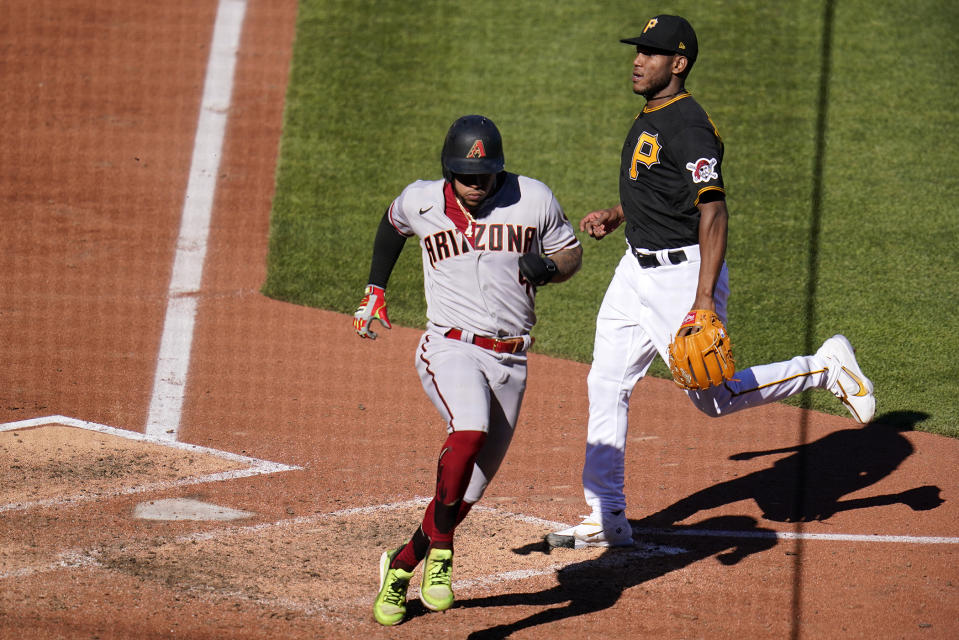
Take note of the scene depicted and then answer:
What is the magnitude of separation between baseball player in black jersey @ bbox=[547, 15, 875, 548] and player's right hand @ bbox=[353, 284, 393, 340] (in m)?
1.16

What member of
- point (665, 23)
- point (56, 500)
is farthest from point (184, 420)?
point (665, 23)

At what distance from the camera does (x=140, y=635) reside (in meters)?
4.21

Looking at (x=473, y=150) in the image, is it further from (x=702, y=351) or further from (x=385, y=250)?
(x=702, y=351)

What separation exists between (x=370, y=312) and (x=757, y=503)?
8.20ft

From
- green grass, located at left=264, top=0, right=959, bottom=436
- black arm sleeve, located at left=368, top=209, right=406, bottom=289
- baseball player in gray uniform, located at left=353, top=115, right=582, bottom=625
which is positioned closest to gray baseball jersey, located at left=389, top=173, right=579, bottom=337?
baseball player in gray uniform, located at left=353, top=115, right=582, bottom=625

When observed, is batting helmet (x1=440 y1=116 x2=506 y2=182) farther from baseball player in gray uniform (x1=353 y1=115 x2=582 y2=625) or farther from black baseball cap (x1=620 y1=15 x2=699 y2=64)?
black baseball cap (x1=620 y1=15 x2=699 y2=64)

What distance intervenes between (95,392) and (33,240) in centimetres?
285

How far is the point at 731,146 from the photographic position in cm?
1076

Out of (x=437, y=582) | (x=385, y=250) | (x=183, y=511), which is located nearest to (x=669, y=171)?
(x=385, y=250)

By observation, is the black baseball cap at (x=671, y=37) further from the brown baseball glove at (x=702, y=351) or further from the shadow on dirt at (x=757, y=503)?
the shadow on dirt at (x=757, y=503)

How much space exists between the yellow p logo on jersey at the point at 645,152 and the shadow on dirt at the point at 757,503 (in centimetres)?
182

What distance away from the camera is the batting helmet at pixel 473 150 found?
4.39 meters

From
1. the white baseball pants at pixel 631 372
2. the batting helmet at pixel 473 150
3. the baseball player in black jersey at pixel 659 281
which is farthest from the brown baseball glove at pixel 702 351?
the batting helmet at pixel 473 150

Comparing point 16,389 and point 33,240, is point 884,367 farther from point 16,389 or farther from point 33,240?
point 33,240
